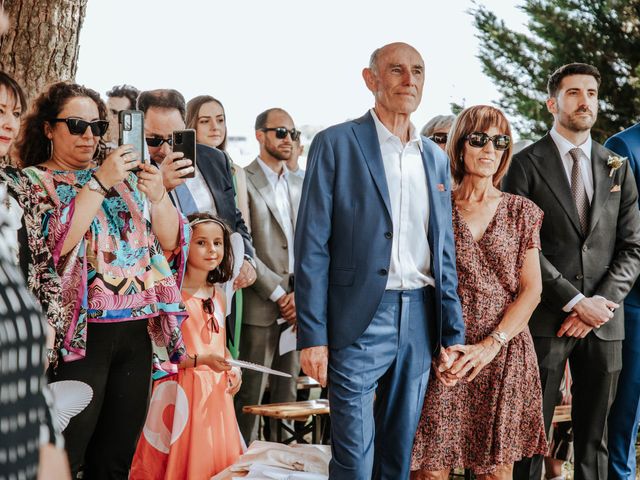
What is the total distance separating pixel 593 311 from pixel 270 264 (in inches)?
85.7

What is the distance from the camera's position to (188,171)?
3.84 m

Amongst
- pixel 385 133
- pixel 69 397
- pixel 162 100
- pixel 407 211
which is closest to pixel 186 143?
pixel 162 100

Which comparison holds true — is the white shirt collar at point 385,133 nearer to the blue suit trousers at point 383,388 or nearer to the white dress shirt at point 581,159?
the blue suit trousers at point 383,388

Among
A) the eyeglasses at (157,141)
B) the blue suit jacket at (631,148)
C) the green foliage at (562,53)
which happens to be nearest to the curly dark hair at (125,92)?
the eyeglasses at (157,141)

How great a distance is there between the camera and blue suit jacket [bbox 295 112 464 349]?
334 centimetres

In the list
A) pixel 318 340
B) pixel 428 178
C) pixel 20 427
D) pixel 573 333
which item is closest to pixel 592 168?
pixel 573 333

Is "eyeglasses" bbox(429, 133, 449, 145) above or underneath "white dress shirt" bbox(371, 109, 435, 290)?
above

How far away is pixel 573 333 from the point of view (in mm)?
4215

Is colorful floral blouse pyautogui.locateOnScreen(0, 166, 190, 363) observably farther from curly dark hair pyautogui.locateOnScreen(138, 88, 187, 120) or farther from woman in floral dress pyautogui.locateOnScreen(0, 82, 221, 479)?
curly dark hair pyautogui.locateOnScreen(138, 88, 187, 120)

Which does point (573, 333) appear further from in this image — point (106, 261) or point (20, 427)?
point (20, 427)

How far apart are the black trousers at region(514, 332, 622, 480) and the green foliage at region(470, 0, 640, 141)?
486cm

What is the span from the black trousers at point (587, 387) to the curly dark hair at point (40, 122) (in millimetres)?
2466

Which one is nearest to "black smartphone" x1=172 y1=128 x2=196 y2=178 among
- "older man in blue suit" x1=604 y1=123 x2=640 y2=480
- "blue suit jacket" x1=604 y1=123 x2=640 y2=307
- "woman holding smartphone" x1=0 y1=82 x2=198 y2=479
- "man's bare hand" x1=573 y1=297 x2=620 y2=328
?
"woman holding smartphone" x1=0 y1=82 x2=198 y2=479

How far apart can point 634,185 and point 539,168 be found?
564mm
